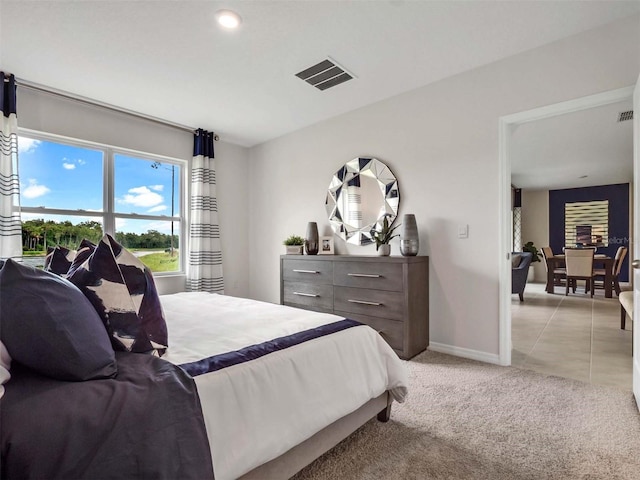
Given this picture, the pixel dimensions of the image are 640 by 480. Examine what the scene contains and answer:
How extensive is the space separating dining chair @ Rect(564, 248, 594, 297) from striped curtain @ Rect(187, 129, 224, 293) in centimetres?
615

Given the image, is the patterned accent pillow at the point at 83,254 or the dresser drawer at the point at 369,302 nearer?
the patterned accent pillow at the point at 83,254

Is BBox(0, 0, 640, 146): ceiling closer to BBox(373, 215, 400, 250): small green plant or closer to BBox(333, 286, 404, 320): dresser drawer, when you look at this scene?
BBox(373, 215, 400, 250): small green plant

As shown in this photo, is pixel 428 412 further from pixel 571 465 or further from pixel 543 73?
pixel 543 73

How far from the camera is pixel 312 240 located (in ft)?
12.6

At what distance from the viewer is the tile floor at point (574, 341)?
256cm

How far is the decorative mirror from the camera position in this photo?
3.43 metres

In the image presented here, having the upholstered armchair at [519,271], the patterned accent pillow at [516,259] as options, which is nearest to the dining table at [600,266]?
the upholstered armchair at [519,271]

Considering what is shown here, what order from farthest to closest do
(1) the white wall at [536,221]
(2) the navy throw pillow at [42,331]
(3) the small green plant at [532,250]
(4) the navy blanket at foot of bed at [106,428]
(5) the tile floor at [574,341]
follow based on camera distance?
(1) the white wall at [536,221], (3) the small green plant at [532,250], (5) the tile floor at [574,341], (2) the navy throw pillow at [42,331], (4) the navy blanket at foot of bed at [106,428]

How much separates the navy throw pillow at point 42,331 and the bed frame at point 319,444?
638 millimetres

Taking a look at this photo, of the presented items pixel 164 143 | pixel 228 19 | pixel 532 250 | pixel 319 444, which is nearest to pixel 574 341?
pixel 319 444

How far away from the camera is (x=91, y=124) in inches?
137

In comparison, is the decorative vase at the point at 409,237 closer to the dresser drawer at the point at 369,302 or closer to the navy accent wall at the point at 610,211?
the dresser drawer at the point at 369,302

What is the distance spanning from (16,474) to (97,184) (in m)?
3.59

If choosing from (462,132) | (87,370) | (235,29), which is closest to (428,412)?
(87,370)
